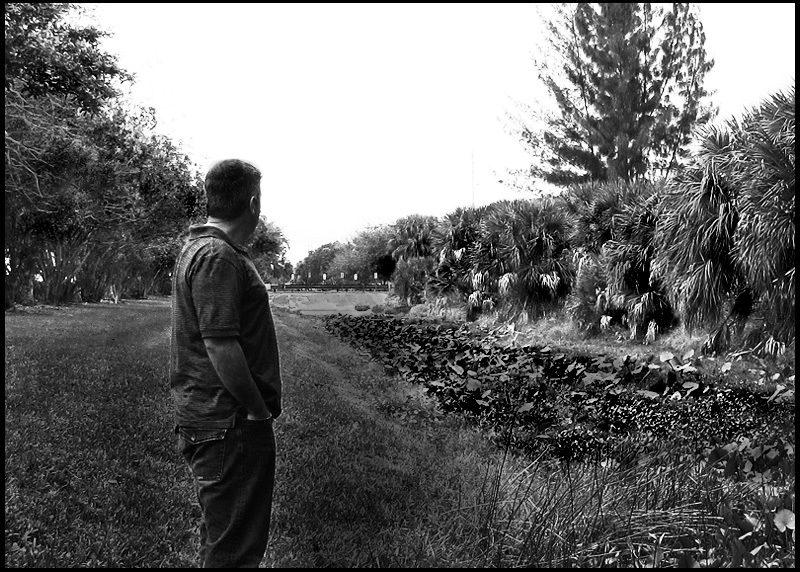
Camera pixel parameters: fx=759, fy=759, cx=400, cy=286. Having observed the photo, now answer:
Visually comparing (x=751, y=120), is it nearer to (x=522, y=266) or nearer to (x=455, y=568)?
(x=455, y=568)

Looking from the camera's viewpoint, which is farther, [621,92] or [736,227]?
[621,92]

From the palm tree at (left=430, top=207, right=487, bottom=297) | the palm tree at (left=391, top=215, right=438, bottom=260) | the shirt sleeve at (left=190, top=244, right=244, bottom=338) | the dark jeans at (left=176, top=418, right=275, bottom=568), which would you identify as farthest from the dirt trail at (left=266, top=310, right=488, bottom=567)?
the palm tree at (left=391, top=215, right=438, bottom=260)

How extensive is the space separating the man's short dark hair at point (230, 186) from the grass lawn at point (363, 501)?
2237 millimetres

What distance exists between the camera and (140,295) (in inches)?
2594

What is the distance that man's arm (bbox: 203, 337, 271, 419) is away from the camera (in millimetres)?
2701

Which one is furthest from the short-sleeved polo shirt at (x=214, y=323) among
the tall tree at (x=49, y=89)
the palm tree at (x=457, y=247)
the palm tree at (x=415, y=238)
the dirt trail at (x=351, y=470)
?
the palm tree at (x=415, y=238)

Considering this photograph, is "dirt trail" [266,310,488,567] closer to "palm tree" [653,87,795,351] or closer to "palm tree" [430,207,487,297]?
"palm tree" [653,87,795,351]

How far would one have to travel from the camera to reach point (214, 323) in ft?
8.86

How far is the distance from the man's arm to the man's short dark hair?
0.49 meters

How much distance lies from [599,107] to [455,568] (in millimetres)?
27119

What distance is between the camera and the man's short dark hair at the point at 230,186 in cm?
281

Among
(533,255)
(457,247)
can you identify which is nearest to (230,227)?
(533,255)

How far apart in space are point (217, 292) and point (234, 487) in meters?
0.72

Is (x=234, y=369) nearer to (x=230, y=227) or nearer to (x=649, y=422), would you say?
(x=230, y=227)
